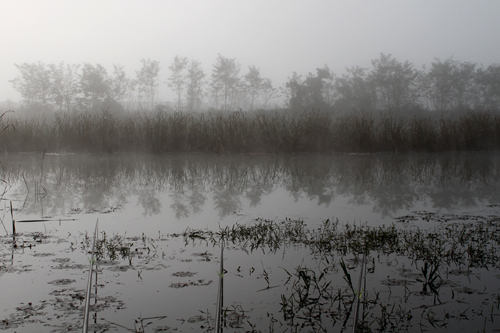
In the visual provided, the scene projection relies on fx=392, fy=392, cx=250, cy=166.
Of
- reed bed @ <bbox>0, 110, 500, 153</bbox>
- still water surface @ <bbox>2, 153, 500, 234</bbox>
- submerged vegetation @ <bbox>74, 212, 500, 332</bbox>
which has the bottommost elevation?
submerged vegetation @ <bbox>74, 212, 500, 332</bbox>

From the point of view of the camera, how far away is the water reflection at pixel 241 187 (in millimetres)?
3982

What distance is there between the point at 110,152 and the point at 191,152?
234 cm

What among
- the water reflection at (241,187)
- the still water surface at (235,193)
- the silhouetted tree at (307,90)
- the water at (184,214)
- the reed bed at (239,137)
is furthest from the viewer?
the silhouetted tree at (307,90)

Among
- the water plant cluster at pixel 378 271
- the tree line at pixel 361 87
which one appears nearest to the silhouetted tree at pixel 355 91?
the tree line at pixel 361 87

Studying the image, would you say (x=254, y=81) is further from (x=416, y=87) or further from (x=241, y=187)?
(x=241, y=187)

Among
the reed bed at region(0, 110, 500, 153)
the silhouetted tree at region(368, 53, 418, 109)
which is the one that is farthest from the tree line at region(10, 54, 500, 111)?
the reed bed at region(0, 110, 500, 153)

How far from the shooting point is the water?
5.61 ft

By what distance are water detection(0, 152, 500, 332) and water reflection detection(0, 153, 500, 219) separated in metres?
0.02

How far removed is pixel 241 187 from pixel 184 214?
162cm

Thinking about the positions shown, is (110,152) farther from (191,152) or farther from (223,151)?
(223,151)

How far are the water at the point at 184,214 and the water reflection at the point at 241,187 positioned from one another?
16 millimetres

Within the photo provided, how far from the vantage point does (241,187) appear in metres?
5.07

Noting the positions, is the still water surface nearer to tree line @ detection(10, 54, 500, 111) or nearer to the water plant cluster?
the water plant cluster

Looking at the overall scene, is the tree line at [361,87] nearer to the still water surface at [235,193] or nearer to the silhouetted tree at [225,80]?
the silhouetted tree at [225,80]
